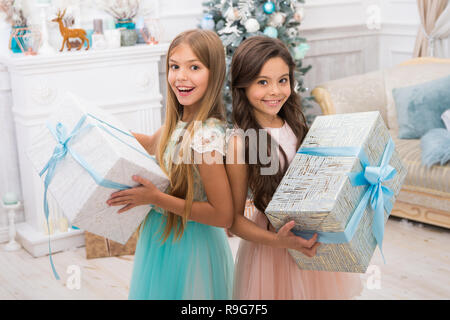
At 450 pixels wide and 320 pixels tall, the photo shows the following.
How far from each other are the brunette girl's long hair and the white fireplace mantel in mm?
1982

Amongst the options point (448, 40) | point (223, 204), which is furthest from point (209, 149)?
point (448, 40)

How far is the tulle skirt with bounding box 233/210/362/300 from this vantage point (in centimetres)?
179

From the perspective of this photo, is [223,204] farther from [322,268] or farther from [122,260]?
[122,260]

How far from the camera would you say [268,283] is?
1.80 meters

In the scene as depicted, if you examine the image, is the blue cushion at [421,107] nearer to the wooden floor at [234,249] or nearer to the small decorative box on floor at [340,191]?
the wooden floor at [234,249]

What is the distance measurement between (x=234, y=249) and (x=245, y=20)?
60.5 inches

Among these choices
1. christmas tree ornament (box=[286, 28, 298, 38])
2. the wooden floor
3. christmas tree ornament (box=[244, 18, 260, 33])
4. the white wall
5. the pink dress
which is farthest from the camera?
the white wall

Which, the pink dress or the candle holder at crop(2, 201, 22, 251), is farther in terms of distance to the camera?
the candle holder at crop(2, 201, 22, 251)

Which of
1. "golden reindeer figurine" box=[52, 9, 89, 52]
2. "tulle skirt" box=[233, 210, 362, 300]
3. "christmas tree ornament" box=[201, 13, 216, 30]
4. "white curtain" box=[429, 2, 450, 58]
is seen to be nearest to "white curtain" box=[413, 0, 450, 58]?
"white curtain" box=[429, 2, 450, 58]

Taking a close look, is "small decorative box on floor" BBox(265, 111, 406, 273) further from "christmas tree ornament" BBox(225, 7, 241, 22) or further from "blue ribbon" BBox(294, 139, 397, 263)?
"christmas tree ornament" BBox(225, 7, 241, 22)

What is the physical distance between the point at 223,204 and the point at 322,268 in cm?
36

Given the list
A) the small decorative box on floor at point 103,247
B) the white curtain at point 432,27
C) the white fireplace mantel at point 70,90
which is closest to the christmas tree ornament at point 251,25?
the white fireplace mantel at point 70,90

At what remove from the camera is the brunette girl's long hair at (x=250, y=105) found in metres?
1.63

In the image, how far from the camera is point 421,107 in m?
3.90
